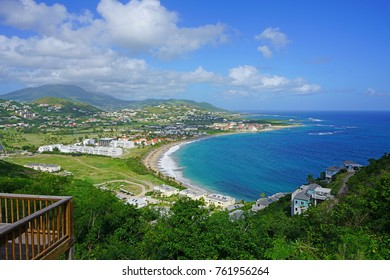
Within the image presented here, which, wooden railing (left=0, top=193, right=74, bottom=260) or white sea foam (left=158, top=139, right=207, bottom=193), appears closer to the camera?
wooden railing (left=0, top=193, right=74, bottom=260)

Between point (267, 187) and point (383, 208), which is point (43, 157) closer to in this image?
point (267, 187)

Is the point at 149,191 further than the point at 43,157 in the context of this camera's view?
No

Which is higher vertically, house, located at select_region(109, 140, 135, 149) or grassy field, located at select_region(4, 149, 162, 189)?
house, located at select_region(109, 140, 135, 149)

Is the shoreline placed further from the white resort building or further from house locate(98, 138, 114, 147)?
house locate(98, 138, 114, 147)

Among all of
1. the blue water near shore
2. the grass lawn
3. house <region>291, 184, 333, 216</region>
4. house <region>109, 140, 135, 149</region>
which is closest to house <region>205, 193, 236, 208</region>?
the blue water near shore

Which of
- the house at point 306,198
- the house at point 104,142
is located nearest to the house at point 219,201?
the house at point 306,198

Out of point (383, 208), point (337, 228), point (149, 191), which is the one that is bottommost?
point (149, 191)
